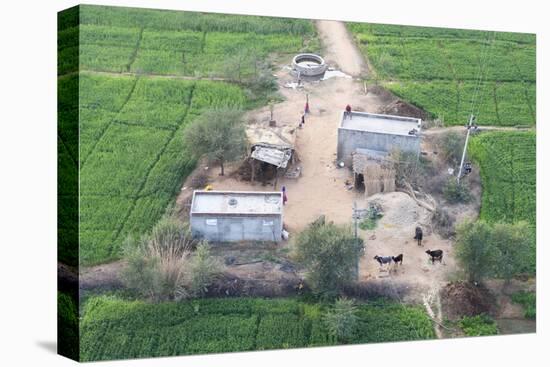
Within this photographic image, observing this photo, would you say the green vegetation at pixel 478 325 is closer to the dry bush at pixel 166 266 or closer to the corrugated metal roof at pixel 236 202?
the corrugated metal roof at pixel 236 202

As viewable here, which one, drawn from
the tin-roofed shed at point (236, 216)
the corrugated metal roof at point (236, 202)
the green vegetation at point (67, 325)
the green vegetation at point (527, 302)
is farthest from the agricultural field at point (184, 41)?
the green vegetation at point (527, 302)

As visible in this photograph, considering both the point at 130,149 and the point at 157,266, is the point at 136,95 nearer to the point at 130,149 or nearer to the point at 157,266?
the point at 130,149

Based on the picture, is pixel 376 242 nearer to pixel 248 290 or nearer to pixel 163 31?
pixel 248 290

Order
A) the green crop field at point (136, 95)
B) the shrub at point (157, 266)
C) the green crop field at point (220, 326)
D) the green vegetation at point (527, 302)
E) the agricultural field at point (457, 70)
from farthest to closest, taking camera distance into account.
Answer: the agricultural field at point (457, 70)
the green vegetation at point (527, 302)
the shrub at point (157, 266)
the green crop field at point (136, 95)
the green crop field at point (220, 326)

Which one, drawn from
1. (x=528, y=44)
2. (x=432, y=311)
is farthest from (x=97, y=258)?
(x=528, y=44)

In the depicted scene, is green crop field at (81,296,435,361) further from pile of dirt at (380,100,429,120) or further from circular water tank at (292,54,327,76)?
circular water tank at (292,54,327,76)
